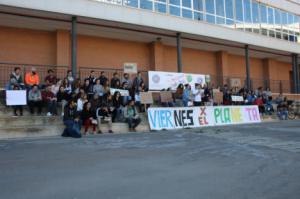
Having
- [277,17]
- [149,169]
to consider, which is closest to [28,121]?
[149,169]

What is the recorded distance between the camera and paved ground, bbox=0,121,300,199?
5.45m

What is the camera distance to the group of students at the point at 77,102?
13.6m

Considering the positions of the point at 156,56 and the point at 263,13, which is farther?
the point at 263,13

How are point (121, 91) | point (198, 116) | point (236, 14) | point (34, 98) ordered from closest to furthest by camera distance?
point (34, 98) < point (121, 91) < point (198, 116) < point (236, 14)

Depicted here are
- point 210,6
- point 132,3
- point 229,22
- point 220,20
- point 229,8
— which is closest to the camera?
point 132,3

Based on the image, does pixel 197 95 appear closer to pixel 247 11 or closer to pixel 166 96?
pixel 166 96

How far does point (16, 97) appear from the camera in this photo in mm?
13719

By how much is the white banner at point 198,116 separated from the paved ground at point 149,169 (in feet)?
15.3

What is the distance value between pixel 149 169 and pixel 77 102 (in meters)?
7.74

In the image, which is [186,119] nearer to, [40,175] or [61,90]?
[61,90]

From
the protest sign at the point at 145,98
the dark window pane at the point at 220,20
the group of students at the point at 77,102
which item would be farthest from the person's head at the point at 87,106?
the dark window pane at the point at 220,20

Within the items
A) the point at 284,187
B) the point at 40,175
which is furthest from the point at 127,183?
the point at 284,187

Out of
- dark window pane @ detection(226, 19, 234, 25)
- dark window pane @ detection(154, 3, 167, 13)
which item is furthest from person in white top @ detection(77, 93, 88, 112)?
dark window pane @ detection(226, 19, 234, 25)

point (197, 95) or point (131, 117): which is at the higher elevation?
point (197, 95)
